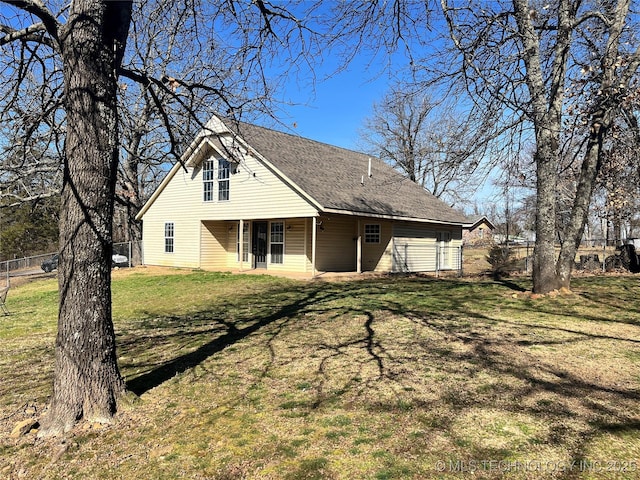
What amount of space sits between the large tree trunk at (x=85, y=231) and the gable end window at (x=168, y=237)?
18441mm

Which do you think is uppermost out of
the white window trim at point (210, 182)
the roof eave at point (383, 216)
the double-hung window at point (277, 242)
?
the white window trim at point (210, 182)

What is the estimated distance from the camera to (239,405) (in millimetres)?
4395

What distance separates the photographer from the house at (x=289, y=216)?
1689 centimetres

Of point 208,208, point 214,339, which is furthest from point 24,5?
point 208,208

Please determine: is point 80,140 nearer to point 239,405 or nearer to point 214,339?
point 239,405

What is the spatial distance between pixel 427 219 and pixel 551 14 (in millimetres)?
10851

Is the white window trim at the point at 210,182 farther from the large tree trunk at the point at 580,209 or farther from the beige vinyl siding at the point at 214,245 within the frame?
the large tree trunk at the point at 580,209

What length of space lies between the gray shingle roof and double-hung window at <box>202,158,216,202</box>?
256 cm

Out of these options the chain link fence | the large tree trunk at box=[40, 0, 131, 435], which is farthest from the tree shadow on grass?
the chain link fence

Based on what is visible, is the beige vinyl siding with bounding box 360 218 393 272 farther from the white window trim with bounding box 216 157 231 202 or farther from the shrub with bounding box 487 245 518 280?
the white window trim with bounding box 216 157 231 202

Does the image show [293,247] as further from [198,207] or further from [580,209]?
[580,209]

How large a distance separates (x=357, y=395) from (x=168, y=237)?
64.0 ft

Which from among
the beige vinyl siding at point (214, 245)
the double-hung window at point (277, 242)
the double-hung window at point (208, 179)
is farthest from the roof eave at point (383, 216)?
the beige vinyl siding at point (214, 245)

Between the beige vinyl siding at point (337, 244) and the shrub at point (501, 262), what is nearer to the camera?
the shrub at point (501, 262)
